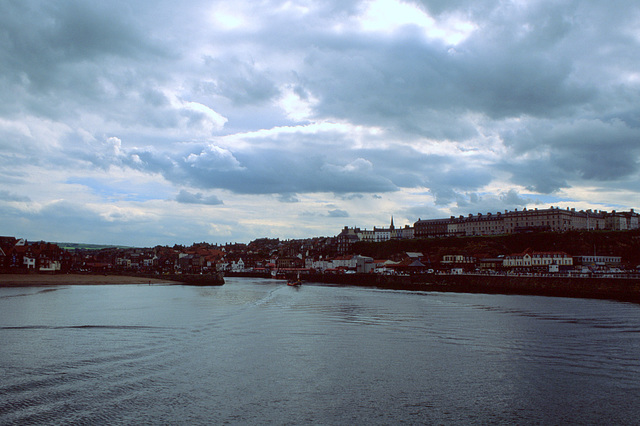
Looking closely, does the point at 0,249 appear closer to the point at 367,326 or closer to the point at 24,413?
the point at 367,326

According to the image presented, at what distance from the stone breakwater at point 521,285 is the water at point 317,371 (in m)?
28.4

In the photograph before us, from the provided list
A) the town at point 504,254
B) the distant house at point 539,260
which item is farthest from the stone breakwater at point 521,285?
the distant house at point 539,260

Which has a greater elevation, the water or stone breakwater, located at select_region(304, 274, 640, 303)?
stone breakwater, located at select_region(304, 274, 640, 303)

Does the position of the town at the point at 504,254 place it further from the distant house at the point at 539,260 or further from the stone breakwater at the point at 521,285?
the stone breakwater at the point at 521,285

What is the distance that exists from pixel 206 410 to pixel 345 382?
19.9 ft

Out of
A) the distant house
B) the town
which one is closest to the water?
the town

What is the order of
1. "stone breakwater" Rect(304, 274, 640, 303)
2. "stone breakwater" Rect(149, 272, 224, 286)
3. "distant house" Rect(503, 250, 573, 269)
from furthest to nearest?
"distant house" Rect(503, 250, 573, 269), "stone breakwater" Rect(149, 272, 224, 286), "stone breakwater" Rect(304, 274, 640, 303)

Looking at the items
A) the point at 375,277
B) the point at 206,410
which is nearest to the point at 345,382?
the point at 206,410

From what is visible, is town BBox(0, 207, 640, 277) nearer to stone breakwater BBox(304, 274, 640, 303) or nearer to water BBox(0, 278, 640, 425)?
stone breakwater BBox(304, 274, 640, 303)

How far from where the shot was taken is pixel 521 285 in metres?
76.1

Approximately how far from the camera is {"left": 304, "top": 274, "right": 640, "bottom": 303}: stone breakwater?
6103cm

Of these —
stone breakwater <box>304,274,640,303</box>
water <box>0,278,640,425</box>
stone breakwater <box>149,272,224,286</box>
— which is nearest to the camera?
water <box>0,278,640,425</box>

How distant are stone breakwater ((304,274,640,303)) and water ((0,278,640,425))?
28.4m

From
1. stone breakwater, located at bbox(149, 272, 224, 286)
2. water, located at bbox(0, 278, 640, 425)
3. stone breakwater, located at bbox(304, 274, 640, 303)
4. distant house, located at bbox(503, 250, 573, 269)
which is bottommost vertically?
stone breakwater, located at bbox(149, 272, 224, 286)
